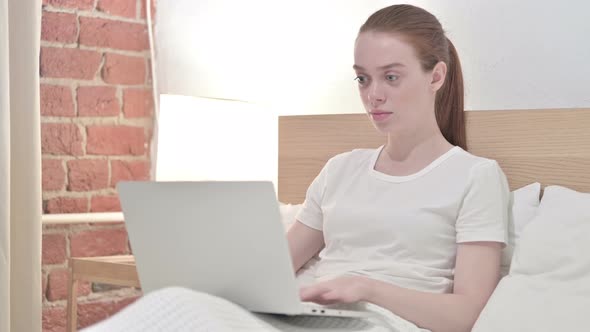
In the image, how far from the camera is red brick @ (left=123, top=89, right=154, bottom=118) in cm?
285

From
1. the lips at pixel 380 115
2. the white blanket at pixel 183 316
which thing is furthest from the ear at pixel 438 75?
the white blanket at pixel 183 316

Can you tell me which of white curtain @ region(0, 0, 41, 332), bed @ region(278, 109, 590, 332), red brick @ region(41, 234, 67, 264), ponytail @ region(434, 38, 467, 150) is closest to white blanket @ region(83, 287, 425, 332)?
bed @ region(278, 109, 590, 332)

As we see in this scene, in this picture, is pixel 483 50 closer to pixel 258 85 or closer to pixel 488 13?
pixel 488 13

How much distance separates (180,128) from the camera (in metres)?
2.41

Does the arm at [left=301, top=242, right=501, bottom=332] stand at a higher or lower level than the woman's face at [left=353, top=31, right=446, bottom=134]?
lower

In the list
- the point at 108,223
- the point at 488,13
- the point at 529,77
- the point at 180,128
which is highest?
the point at 488,13

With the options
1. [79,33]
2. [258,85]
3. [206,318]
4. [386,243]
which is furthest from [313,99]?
[206,318]

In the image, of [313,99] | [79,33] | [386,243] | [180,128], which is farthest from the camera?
[79,33]

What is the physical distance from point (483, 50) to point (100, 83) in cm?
120

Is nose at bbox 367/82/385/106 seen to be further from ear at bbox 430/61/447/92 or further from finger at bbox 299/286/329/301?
finger at bbox 299/286/329/301

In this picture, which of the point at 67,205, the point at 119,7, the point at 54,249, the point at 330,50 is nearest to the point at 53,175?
the point at 67,205

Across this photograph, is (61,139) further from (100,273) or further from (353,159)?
(353,159)

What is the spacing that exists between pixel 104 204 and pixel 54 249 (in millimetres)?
204

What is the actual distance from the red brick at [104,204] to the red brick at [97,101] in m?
0.25
